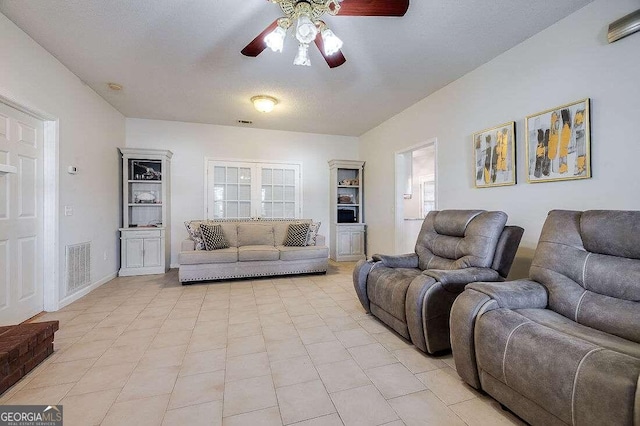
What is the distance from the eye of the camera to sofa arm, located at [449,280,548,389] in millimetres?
1568

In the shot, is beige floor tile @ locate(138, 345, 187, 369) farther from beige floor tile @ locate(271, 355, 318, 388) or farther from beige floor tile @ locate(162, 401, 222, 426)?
beige floor tile @ locate(271, 355, 318, 388)

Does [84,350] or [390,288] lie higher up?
[390,288]

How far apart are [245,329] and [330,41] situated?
246cm

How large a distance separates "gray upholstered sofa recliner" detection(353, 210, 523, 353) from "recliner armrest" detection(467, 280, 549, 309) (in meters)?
0.34

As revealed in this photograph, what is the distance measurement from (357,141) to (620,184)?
4587mm

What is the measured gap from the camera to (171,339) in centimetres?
229

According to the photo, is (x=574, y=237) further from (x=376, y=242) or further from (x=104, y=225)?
(x=104, y=225)

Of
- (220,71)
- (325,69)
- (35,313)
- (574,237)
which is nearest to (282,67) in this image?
(325,69)

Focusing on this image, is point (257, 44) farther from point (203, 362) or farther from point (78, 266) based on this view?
point (78, 266)

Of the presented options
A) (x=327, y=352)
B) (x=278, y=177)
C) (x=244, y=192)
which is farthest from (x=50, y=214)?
(x=278, y=177)

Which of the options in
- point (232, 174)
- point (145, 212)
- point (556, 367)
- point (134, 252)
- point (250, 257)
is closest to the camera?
point (556, 367)

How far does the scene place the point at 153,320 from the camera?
2.68 metres

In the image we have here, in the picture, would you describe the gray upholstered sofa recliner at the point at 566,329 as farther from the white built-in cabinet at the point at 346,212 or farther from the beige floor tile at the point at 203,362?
the white built-in cabinet at the point at 346,212

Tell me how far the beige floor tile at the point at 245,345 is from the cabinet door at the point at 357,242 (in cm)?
350
